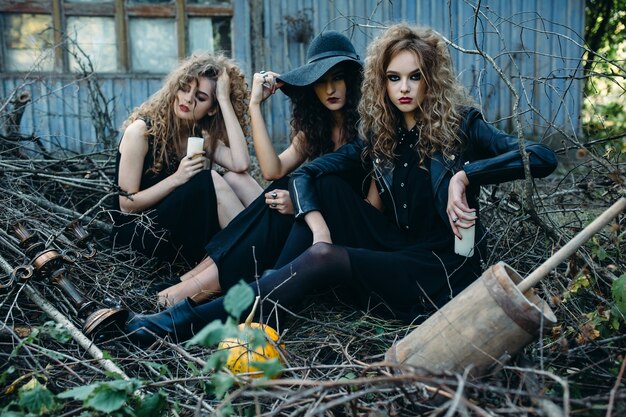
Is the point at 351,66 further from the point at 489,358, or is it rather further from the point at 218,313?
the point at 489,358

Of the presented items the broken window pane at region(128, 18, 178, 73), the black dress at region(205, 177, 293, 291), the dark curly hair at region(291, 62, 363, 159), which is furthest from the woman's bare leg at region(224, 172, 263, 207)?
the broken window pane at region(128, 18, 178, 73)

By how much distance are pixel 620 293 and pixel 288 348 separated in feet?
4.71

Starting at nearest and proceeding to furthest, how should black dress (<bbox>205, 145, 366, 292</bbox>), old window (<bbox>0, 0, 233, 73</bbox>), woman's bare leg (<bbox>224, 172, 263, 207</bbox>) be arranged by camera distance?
black dress (<bbox>205, 145, 366, 292</bbox>) < woman's bare leg (<bbox>224, 172, 263, 207</bbox>) < old window (<bbox>0, 0, 233, 73</bbox>)

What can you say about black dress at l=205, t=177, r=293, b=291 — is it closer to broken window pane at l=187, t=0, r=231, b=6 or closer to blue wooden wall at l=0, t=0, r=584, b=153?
blue wooden wall at l=0, t=0, r=584, b=153

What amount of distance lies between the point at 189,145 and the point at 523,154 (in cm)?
200

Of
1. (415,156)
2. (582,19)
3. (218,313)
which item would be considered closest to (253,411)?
(218,313)

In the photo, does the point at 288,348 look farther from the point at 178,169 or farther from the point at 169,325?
the point at 178,169

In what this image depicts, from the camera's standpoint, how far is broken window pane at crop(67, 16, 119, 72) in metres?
7.16

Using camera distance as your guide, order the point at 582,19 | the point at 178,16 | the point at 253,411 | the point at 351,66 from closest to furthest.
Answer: the point at 253,411 → the point at 351,66 → the point at 178,16 → the point at 582,19

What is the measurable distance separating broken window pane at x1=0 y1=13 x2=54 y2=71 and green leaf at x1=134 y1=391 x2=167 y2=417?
19.0 feet

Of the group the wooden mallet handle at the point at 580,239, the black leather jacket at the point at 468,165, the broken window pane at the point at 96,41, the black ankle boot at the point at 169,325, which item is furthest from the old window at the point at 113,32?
the wooden mallet handle at the point at 580,239

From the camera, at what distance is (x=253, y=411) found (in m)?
2.35

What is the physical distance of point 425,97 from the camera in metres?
3.33

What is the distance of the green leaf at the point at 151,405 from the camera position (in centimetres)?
223
